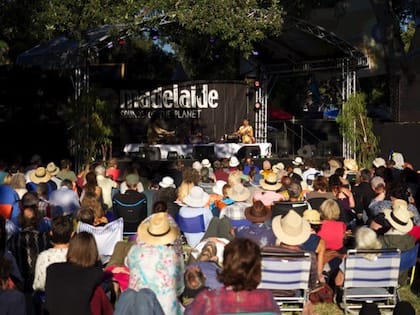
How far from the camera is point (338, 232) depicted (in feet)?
25.0

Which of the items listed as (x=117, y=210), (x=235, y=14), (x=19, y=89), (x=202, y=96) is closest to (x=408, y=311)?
(x=117, y=210)

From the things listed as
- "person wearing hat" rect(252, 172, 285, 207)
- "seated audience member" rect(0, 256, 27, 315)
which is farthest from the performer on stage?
"seated audience member" rect(0, 256, 27, 315)

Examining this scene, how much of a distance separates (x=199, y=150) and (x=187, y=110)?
329 centimetres

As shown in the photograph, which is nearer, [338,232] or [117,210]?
[338,232]

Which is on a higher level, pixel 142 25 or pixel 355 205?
pixel 142 25

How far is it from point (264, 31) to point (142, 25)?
124 inches

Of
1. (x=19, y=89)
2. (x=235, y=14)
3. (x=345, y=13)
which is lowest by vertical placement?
(x=19, y=89)

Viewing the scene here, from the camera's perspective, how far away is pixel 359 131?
19469 millimetres

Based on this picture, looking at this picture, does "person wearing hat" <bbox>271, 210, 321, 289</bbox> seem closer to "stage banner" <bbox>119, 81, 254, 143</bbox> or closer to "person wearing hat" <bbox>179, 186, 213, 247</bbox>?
"person wearing hat" <bbox>179, 186, 213, 247</bbox>

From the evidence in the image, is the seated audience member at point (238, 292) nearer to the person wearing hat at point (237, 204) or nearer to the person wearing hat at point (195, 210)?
the person wearing hat at point (237, 204)

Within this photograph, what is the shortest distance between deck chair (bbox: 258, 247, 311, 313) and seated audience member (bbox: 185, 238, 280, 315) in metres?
2.94

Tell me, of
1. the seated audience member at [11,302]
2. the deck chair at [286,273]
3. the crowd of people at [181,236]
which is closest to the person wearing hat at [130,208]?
the crowd of people at [181,236]

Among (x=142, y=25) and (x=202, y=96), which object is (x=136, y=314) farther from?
(x=202, y=96)

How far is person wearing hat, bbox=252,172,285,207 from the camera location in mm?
9156
